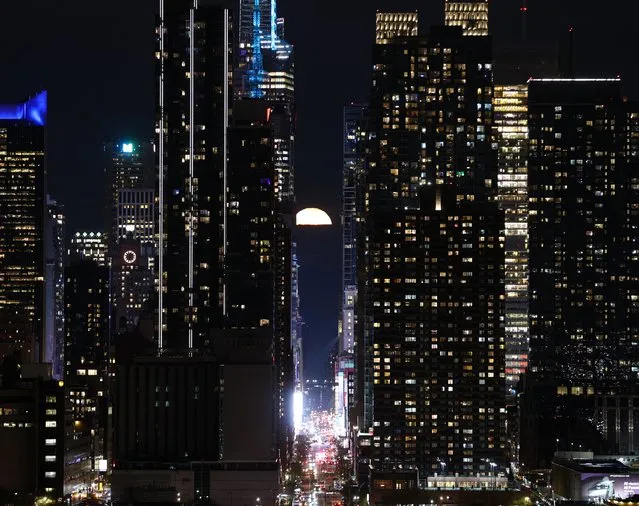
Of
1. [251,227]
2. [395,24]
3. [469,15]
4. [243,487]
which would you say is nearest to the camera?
[243,487]

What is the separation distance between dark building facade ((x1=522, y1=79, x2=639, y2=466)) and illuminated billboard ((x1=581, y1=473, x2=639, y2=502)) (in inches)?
1707

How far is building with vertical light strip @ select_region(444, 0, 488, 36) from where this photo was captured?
166m

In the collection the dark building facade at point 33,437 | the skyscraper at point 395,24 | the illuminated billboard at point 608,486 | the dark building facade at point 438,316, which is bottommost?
the illuminated billboard at point 608,486

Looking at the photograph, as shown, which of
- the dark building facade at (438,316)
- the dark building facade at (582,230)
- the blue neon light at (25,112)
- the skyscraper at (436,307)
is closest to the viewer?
the skyscraper at (436,307)

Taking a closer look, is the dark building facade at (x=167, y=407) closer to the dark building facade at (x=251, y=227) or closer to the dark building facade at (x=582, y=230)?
the dark building facade at (x=251, y=227)

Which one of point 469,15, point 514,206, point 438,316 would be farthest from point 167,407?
point 514,206

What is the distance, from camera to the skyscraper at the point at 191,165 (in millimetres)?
154875

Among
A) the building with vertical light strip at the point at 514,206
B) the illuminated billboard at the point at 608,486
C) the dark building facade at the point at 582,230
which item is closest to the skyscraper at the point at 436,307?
the illuminated billboard at the point at 608,486

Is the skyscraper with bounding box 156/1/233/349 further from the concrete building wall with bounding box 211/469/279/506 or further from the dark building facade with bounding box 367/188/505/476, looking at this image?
the concrete building wall with bounding box 211/469/279/506

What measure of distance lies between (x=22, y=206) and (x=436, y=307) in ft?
223

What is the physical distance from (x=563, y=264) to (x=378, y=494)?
56.2 meters

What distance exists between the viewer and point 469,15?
16762 cm

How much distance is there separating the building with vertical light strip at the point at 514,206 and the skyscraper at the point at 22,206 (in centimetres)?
5617

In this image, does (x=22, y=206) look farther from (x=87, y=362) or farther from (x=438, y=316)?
(x=438, y=316)
